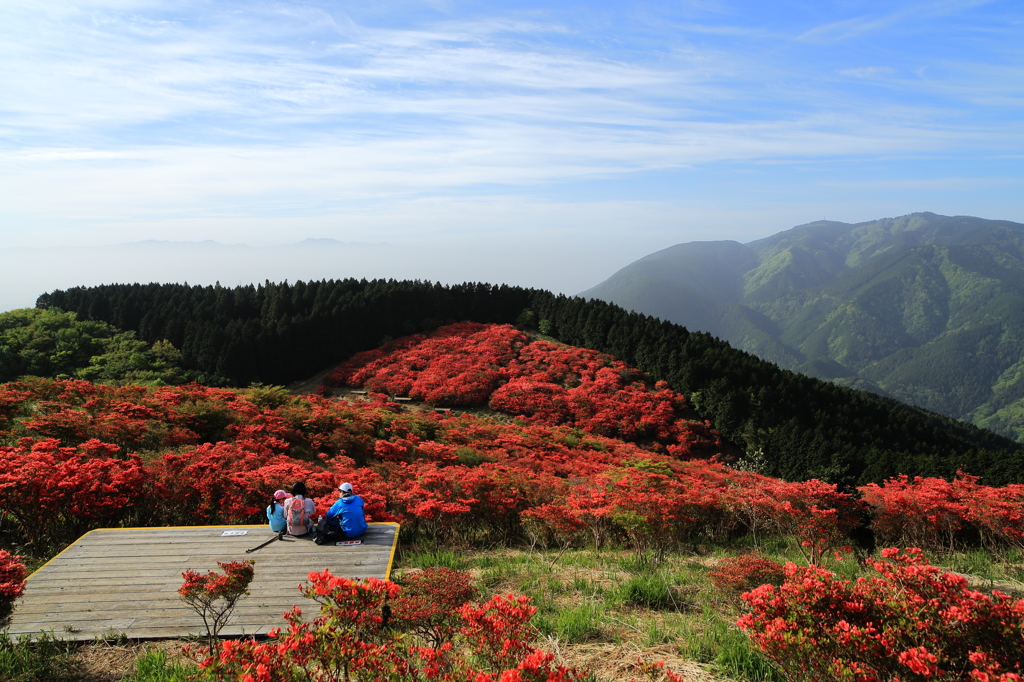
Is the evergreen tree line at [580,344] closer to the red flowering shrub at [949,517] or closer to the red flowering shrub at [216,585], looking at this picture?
the red flowering shrub at [949,517]

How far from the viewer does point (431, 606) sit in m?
4.14

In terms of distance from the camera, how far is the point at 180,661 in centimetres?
422

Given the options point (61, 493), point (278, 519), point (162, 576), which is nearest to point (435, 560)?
point (278, 519)

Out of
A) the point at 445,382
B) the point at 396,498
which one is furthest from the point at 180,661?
the point at 445,382

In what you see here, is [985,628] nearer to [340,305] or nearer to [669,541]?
[669,541]

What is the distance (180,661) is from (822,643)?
4772 mm

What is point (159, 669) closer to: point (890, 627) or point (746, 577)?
point (890, 627)

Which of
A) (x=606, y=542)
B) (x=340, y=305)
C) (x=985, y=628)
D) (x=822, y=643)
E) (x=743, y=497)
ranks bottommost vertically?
(x=606, y=542)

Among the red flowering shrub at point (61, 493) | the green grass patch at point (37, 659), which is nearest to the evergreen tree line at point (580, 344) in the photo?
the green grass patch at point (37, 659)

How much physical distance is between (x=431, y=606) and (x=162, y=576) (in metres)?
3.14

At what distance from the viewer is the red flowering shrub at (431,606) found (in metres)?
4.07

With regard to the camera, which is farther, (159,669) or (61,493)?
(61,493)

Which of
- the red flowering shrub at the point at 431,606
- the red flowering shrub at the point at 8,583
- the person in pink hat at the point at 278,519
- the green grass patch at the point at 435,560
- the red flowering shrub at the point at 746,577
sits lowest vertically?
Answer: the green grass patch at the point at 435,560

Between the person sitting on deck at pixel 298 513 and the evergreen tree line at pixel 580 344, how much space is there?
10.8 metres
